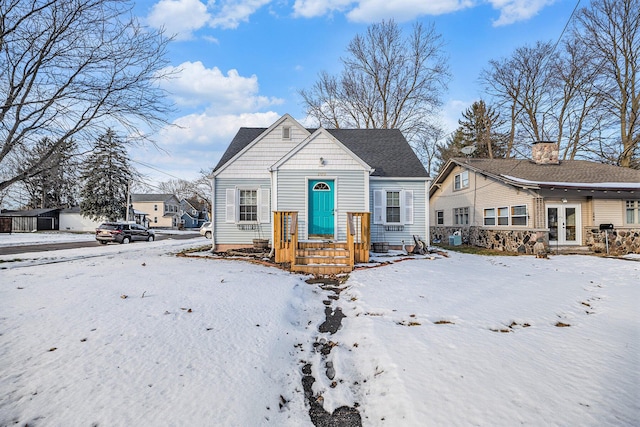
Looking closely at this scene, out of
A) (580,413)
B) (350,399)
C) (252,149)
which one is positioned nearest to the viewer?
(580,413)

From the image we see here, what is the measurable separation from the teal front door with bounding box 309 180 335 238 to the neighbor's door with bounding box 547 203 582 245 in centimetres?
977

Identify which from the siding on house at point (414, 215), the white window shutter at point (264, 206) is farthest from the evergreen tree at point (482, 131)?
the white window shutter at point (264, 206)

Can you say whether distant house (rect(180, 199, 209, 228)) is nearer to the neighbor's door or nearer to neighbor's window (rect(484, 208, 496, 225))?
neighbor's window (rect(484, 208, 496, 225))

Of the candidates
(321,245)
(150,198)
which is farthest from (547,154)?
(150,198)

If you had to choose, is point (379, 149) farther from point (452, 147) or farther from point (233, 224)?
point (452, 147)

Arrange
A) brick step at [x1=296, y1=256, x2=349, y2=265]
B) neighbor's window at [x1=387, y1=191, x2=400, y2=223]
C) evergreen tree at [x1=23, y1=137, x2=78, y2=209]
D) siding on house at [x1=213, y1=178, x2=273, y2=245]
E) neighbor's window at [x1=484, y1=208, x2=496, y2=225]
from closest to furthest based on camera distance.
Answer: evergreen tree at [x1=23, y1=137, x2=78, y2=209]
brick step at [x1=296, y1=256, x2=349, y2=265]
siding on house at [x1=213, y1=178, x2=273, y2=245]
neighbor's window at [x1=387, y1=191, x2=400, y2=223]
neighbor's window at [x1=484, y1=208, x2=496, y2=225]

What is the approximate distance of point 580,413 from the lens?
238 centimetres

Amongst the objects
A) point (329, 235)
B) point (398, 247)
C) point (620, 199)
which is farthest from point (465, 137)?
point (329, 235)


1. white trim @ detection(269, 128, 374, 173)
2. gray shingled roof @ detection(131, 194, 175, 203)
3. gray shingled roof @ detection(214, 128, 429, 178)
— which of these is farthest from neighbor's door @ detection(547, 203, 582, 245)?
gray shingled roof @ detection(131, 194, 175, 203)

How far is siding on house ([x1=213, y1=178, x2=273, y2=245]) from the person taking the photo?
11688mm

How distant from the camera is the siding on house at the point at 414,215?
38.8ft

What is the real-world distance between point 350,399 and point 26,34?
1073 centimetres

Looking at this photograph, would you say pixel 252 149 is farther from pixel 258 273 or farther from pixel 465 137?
pixel 465 137

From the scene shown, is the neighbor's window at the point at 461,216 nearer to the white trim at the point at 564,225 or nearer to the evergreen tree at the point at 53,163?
the white trim at the point at 564,225
